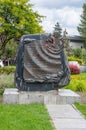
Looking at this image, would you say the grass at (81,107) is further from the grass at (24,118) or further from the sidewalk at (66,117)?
the grass at (24,118)

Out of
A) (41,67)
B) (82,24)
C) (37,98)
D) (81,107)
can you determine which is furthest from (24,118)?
(82,24)

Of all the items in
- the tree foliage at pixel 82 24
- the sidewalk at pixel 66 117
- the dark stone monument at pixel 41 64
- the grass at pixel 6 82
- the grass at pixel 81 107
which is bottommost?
the tree foliage at pixel 82 24

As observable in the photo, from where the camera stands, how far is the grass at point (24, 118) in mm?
9211

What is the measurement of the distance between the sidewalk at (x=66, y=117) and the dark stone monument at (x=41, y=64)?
4.44 ft

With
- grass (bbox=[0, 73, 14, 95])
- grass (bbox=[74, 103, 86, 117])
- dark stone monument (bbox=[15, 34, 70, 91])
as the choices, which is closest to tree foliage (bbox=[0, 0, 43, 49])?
grass (bbox=[0, 73, 14, 95])

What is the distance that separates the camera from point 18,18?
38.5m

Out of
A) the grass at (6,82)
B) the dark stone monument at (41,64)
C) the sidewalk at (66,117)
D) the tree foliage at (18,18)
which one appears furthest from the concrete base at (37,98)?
the tree foliage at (18,18)

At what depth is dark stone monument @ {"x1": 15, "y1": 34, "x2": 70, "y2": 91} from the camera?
14.0 metres

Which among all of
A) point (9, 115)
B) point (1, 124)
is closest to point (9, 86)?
point (9, 115)

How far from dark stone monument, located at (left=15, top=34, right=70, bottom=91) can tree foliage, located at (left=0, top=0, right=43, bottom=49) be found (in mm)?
23755

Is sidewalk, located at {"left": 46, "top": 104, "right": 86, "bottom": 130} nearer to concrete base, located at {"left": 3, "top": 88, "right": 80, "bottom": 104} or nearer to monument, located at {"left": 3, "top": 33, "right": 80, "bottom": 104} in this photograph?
concrete base, located at {"left": 3, "top": 88, "right": 80, "bottom": 104}

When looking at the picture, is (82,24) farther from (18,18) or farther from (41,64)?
(41,64)

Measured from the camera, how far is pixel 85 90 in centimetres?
1831

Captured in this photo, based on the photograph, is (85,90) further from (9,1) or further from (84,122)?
(9,1)
